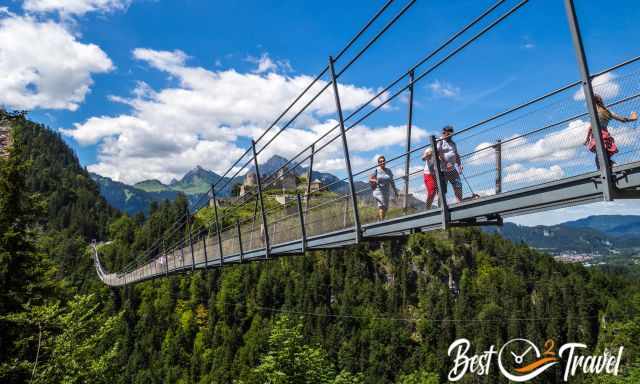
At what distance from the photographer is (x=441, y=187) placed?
5.22 metres

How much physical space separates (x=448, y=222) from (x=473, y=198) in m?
0.44

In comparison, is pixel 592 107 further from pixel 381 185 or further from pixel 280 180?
pixel 280 180

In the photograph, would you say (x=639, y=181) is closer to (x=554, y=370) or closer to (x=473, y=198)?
(x=473, y=198)

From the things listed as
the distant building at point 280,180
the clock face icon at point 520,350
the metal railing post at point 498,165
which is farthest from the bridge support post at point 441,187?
the clock face icon at point 520,350

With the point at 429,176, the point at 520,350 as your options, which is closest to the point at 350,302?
the point at 520,350

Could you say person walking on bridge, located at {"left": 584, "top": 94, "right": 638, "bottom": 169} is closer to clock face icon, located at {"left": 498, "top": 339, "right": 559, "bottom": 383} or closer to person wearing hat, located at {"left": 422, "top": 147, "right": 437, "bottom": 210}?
person wearing hat, located at {"left": 422, "top": 147, "right": 437, "bottom": 210}

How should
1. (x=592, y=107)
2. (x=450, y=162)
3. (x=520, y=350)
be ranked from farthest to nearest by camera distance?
(x=520, y=350)
(x=450, y=162)
(x=592, y=107)

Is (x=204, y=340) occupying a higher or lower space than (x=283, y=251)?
lower

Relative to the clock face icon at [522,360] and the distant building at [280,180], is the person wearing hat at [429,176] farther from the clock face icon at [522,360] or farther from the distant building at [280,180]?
the clock face icon at [522,360]

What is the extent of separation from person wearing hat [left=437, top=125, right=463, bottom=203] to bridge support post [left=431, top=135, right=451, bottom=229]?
4cm

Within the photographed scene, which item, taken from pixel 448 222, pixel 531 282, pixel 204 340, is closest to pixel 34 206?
pixel 448 222

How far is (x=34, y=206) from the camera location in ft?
53.6

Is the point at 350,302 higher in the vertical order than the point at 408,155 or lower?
lower

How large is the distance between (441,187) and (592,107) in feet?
6.24
